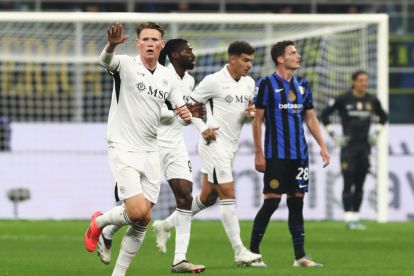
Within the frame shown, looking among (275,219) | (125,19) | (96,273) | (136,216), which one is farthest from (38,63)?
(136,216)

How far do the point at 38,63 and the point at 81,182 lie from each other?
91.4 inches

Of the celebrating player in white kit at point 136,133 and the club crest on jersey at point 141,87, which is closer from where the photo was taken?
the celebrating player in white kit at point 136,133

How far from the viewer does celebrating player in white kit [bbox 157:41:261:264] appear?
36.6ft

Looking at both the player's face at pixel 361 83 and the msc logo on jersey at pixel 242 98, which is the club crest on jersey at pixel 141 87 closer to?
the msc logo on jersey at pixel 242 98

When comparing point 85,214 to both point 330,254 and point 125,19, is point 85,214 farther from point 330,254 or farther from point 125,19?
point 330,254

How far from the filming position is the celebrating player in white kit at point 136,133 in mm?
8484

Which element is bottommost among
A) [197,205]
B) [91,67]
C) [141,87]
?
[197,205]

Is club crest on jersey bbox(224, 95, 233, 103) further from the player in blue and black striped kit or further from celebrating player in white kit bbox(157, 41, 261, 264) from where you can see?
the player in blue and black striped kit

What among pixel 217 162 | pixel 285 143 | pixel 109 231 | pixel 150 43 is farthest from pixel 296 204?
pixel 150 43

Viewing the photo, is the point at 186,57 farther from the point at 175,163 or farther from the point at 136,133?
the point at 136,133

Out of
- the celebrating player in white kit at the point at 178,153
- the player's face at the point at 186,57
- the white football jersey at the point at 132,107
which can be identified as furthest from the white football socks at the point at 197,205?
the white football jersey at the point at 132,107

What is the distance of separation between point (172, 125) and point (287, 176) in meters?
1.21

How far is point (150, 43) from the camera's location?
865 cm

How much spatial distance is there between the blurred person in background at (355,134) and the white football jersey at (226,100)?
572 centimetres
